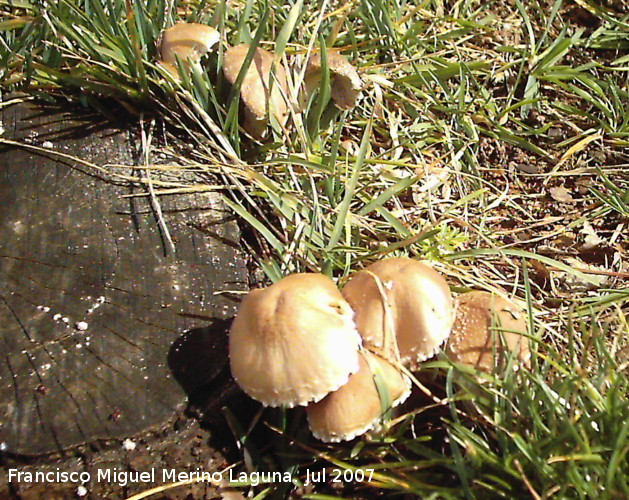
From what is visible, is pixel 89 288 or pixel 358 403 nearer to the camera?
pixel 358 403

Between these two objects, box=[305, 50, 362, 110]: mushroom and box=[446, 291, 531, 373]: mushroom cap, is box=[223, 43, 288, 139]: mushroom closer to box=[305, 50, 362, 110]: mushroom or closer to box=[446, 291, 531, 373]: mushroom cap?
box=[305, 50, 362, 110]: mushroom

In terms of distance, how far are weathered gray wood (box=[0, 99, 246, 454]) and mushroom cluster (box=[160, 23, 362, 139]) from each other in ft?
1.24

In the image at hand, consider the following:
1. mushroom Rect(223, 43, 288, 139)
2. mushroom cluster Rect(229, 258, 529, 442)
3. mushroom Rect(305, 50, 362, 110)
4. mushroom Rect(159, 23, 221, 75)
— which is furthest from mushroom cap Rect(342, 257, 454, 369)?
mushroom Rect(159, 23, 221, 75)

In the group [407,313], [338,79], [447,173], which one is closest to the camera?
[407,313]

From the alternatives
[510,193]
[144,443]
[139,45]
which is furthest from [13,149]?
[510,193]

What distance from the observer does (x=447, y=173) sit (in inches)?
105

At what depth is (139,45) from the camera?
2.25 meters

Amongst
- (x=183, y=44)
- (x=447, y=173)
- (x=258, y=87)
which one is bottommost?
(x=447, y=173)

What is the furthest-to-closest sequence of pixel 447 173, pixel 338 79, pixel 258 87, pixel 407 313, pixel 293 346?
pixel 447 173
pixel 338 79
pixel 258 87
pixel 407 313
pixel 293 346

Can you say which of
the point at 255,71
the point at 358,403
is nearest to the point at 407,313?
the point at 358,403

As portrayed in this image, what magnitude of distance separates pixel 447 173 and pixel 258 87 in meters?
0.96

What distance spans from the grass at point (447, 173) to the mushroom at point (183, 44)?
2.5 inches

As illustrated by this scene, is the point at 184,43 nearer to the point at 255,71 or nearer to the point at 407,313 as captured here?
the point at 255,71

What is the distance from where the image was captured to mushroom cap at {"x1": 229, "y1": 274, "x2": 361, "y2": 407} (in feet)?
5.11
